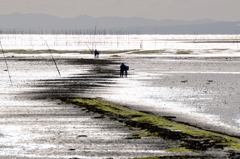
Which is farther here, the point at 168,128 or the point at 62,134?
the point at 168,128

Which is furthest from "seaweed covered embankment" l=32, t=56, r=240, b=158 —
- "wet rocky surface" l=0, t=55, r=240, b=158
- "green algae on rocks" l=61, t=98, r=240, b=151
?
"wet rocky surface" l=0, t=55, r=240, b=158

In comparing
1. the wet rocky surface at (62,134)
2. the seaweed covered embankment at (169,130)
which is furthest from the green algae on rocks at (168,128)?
the wet rocky surface at (62,134)

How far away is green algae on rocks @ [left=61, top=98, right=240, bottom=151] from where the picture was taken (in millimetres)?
12891

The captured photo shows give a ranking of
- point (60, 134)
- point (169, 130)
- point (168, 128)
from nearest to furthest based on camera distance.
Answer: point (60, 134) < point (169, 130) < point (168, 128)

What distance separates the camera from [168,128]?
15.3 metres

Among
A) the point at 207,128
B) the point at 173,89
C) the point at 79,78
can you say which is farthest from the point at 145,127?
the point at 79,78

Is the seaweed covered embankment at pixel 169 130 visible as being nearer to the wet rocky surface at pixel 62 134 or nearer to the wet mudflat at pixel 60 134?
the wet rocky surface at pixel 62 134

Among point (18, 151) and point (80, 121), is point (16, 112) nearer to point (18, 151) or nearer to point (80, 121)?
point (80, 121)

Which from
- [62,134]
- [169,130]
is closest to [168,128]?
[169,130]

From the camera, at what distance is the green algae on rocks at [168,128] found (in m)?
12.9

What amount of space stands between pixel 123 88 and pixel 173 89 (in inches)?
118

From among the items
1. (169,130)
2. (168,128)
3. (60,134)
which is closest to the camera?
(60,134)

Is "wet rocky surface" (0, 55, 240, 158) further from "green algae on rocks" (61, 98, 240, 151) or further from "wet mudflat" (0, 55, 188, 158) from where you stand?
"green algae on rocks" (61, 98, 240, 151)

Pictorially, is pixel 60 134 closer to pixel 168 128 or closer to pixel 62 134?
pixel 62 134
